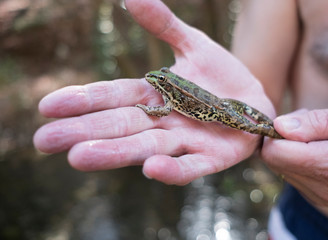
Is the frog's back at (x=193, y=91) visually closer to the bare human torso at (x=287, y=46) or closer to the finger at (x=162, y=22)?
the finger at (x=162, y=22)

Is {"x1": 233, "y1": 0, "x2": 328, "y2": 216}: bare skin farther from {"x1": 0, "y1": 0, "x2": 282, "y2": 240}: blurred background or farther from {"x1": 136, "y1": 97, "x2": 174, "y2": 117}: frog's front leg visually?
{"x1": 0, "y1": 0, "x2": 282, "y2": 240}: blurred background

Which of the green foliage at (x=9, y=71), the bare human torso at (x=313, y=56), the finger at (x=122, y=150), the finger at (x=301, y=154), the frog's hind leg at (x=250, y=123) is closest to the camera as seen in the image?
the finger at (x=122, y=150)

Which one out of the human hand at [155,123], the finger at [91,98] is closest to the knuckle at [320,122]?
the human hand at [155,123]

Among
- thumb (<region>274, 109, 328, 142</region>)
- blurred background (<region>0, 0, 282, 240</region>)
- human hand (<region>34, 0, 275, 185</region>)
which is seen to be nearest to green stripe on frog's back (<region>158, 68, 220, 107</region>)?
human hand (<region>34, 0, 275, 185</region>)

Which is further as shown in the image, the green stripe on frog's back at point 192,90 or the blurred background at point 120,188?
the blurred background at point 120,188

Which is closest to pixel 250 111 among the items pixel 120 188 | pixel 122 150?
pixel 122 150

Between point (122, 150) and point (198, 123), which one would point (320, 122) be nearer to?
point (198, 123)

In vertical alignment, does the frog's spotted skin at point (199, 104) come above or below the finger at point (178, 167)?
above
